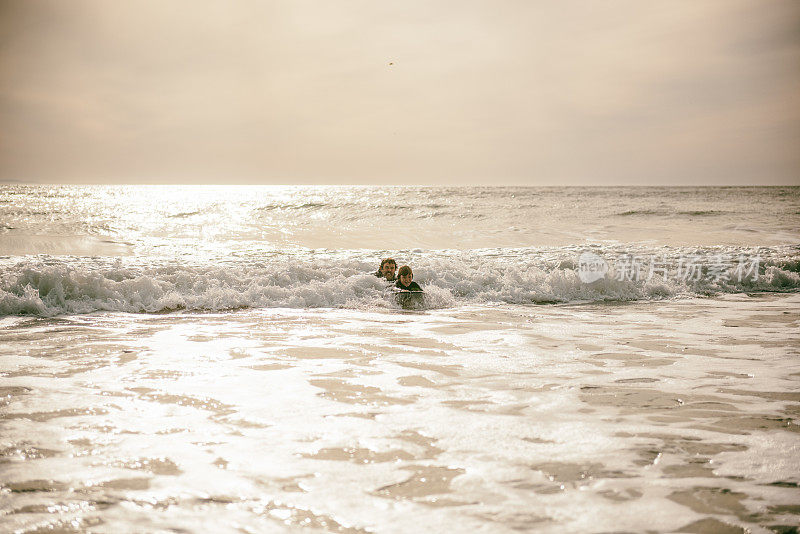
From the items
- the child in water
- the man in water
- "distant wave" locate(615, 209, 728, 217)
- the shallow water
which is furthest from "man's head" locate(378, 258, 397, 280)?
"distant wave" locate(615, 209, 728, 217)

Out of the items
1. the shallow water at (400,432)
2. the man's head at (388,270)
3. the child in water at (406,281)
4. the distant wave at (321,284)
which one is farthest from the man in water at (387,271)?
the shallow water at (400,432)

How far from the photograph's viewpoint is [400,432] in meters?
3.89

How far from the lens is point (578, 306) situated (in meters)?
10.1

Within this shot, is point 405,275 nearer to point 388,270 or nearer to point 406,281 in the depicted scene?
point 406,281

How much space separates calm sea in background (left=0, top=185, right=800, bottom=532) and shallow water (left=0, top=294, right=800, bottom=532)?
2 cm

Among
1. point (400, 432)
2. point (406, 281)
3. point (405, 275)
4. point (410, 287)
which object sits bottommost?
point (400, 432)

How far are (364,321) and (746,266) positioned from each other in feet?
32.6

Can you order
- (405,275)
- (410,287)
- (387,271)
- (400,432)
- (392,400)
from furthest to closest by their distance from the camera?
(387,271), (405,275), (410,287), (392,400), (400,432)

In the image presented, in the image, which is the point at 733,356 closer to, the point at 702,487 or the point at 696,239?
the point at 702,487

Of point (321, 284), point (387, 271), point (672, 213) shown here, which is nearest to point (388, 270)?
point (387, 271)

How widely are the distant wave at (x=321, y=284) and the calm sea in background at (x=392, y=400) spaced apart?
57 millimetres

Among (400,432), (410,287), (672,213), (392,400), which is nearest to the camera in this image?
(400,432)

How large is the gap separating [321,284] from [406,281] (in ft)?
5.30

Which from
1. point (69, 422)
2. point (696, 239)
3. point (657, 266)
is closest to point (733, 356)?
point (69, 422)
